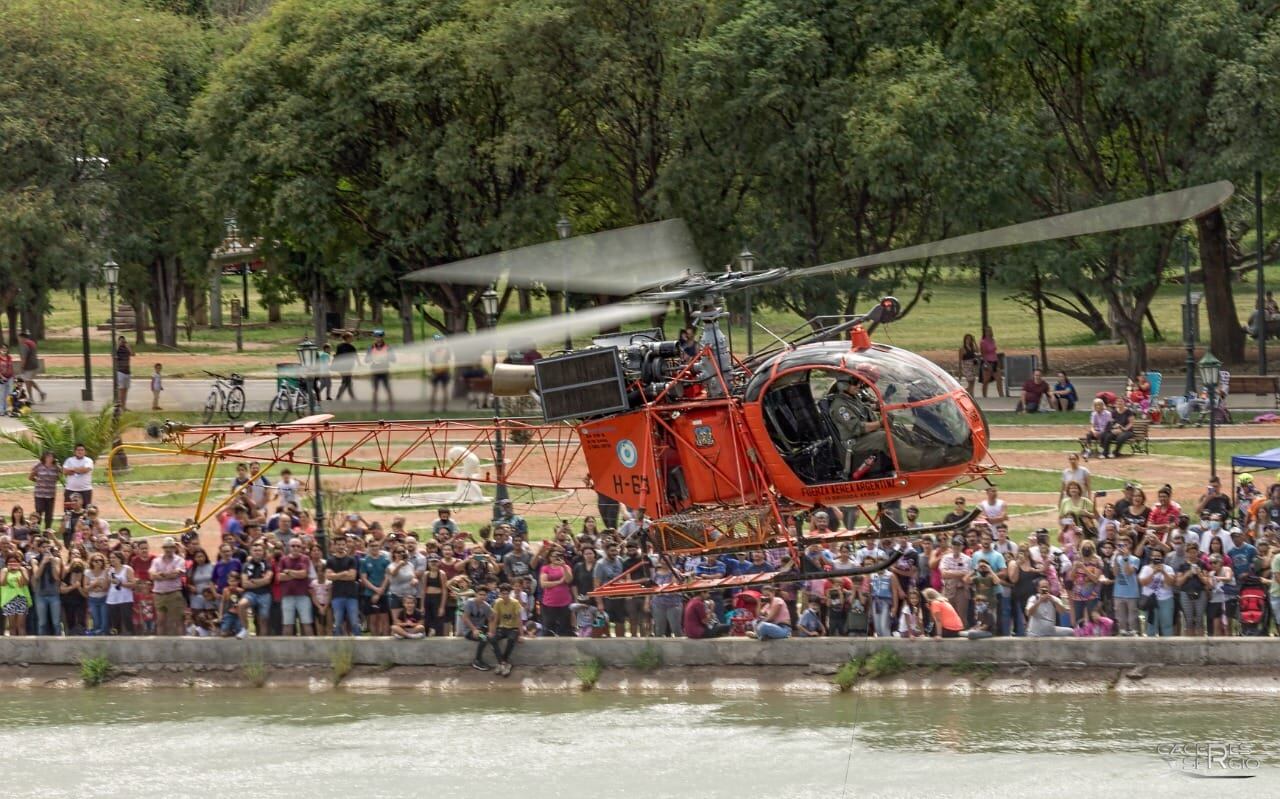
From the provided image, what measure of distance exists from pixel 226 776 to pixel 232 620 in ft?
8.56

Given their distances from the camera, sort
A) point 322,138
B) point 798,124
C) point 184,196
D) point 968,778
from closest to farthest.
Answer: point 968,778
point 798,124
point 322,138
point 184,196

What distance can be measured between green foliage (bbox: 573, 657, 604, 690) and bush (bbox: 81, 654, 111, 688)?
19.7 feet

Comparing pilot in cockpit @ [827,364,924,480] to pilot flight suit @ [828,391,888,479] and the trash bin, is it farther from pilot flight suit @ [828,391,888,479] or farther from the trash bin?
the trash bin

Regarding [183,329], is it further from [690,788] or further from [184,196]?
[690,788]

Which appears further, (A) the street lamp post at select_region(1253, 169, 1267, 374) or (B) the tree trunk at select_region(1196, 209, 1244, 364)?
(B) the tree trunk at select_region(1196, 209, 1244, 364)

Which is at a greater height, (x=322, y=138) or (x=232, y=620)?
(x=322, y=138)

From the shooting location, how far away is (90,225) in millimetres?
46844

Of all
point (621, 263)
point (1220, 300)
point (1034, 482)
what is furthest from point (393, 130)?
point (621, 263)

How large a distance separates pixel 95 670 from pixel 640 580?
7.43 meters

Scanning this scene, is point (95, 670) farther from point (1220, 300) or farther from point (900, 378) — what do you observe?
point (1220, 300)

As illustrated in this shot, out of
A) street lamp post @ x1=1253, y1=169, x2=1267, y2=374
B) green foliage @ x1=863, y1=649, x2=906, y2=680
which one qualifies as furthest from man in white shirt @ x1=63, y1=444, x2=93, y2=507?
street lamp post @ x1=1253, y1=169, x2=1267, y2=374

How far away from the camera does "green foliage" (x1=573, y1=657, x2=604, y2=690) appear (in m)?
22.3

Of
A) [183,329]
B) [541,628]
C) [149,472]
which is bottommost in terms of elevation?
[541,628]

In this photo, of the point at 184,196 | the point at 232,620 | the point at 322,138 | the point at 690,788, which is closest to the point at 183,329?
the point at 184,196
